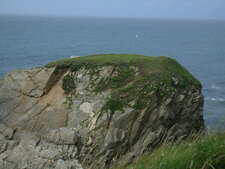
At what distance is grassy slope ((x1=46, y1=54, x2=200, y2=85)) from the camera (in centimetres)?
2133

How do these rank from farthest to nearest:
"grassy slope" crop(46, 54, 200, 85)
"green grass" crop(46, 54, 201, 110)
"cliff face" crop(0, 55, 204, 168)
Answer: "grassy slope" crop(46, 54, 200, 85)
"green grass" crop(46, 54, 201, 110)
"cliff face" crop(0, 55, 204, 168)

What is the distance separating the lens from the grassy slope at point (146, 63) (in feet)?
70.0

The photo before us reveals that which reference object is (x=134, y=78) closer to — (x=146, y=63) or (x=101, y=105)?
(x=146, y=63)

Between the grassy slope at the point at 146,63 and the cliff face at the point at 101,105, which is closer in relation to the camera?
the cliff face at the point at 101,105

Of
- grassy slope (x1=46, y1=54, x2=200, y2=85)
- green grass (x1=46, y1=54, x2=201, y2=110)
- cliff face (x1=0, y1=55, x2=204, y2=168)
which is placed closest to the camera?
cliff face (x1=0, y1=55, x2=204, y2=168)

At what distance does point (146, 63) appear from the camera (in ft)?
73.0

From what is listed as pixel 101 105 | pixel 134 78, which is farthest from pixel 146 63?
pixel 101 105

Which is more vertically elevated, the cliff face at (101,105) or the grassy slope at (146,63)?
→ the grassy slope at (146,63)

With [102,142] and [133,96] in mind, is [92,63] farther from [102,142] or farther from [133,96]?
[102,142]

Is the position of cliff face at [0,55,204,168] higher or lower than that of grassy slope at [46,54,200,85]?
lower

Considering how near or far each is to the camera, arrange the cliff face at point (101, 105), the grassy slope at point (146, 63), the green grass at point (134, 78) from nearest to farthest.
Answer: the cliff face at point (101, 105), the green grass at point (134, 78), the grassy slope at point (146, 63)

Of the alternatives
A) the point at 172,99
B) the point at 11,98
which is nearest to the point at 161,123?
the point at 172,99

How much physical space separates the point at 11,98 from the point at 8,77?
5.33 feet

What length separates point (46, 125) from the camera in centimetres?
1922
